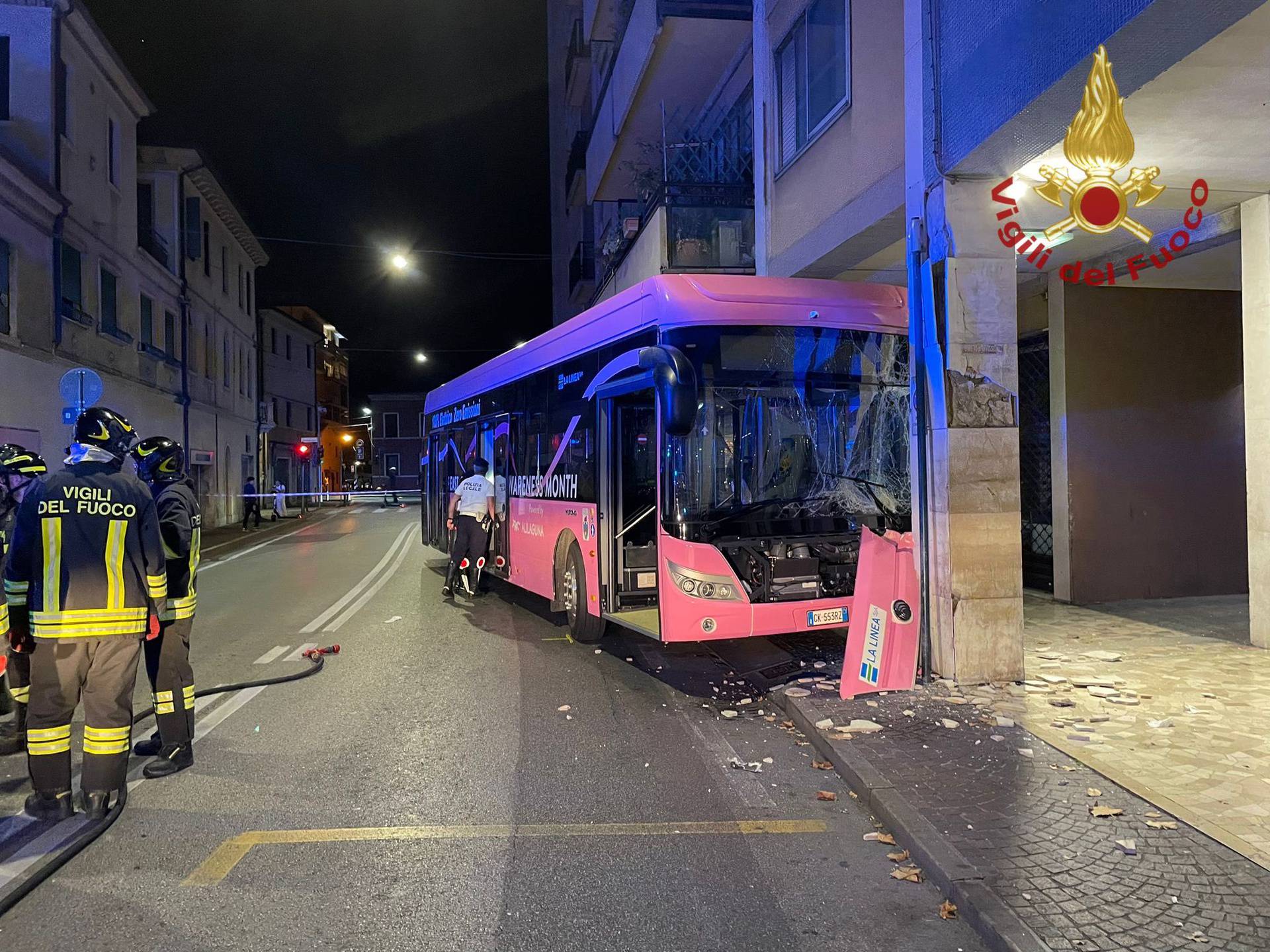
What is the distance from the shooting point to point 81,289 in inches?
762

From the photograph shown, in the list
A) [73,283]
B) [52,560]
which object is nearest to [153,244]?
[73,283]

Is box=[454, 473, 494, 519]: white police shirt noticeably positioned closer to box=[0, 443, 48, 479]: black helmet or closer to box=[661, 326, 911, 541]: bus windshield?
box=[661, 326, 911, 541]: bus windshield

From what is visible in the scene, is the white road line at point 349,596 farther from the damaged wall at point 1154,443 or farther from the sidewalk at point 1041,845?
the damaged wall at point 1154,443

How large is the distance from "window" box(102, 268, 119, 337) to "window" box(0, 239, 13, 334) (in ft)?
15.3

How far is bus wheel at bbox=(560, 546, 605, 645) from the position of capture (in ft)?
27.5

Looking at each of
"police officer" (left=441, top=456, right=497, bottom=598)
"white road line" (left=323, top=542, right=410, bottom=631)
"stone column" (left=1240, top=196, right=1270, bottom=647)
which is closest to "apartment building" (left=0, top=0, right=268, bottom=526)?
"white road line" (left=323, top=542, right=410, bottom=631)

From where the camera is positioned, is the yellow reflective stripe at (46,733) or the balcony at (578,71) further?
the balcony at (578,71)

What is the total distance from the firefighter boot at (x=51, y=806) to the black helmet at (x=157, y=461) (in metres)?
1.86

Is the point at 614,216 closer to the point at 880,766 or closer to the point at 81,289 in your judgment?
the point at 81,289

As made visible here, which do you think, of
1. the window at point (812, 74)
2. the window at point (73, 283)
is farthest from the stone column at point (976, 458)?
the window at point (73, 283)

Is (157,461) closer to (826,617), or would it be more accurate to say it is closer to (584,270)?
(826,617)

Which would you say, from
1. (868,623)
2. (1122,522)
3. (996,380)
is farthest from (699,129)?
(868,623)

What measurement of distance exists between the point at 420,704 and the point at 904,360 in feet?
16.0

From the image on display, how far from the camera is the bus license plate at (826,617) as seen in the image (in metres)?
6.80
